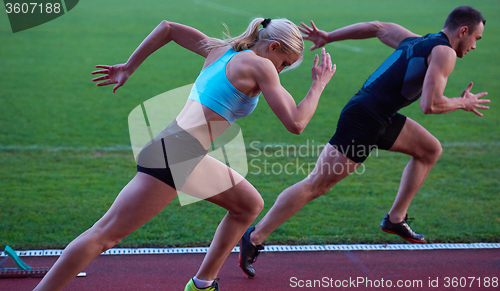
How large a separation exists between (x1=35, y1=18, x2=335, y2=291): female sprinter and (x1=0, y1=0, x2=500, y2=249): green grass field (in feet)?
5.79

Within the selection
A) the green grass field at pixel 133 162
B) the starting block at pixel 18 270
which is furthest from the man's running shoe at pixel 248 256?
the starting block at pixel 18 270

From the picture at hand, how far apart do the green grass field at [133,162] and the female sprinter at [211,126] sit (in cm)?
176

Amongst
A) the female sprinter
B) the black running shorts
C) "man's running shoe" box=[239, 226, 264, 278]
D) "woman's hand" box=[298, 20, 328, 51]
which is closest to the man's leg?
"woman's hand" box=[298, 20, 328, 51]

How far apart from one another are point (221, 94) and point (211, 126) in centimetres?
21

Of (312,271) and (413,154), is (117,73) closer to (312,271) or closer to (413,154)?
(312,271)

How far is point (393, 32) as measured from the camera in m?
4.66

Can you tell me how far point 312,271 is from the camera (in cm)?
430

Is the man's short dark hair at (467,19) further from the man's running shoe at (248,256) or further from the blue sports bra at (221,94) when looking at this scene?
the man's running shoe at (248,256)

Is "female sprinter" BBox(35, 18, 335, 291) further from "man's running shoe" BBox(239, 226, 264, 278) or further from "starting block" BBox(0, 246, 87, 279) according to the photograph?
"starting block" BBox(0, 246, 87, 279)

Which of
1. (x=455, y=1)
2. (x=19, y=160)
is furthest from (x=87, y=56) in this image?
(x=455, y=1)

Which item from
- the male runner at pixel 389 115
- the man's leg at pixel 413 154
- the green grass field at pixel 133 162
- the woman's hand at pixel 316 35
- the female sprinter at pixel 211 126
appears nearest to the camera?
the female sprinter at pixel 211 126

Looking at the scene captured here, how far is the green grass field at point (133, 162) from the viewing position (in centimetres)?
517

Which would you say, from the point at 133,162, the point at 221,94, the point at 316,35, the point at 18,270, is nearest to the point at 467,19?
the point at 316,35

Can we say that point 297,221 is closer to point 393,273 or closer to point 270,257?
point 270,257
